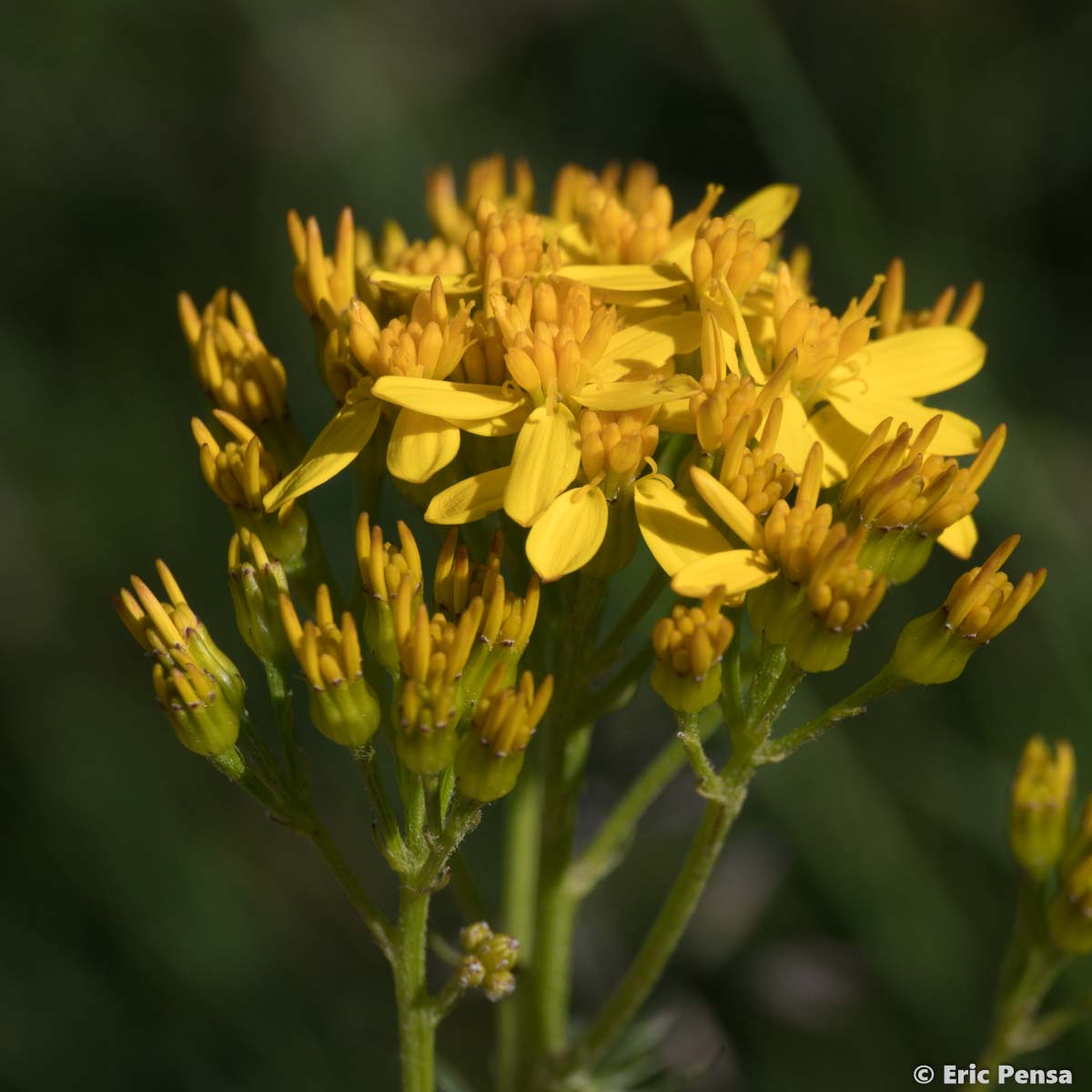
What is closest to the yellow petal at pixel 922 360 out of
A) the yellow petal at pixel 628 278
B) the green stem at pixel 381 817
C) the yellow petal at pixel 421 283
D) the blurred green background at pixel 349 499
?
the yellow petal at pixel 628 278

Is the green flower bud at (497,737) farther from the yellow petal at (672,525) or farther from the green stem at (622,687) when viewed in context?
the green stem at (622,687)

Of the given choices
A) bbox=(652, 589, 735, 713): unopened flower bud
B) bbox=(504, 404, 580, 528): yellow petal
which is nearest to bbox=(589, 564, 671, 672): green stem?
bbox=(652, 589, 735, 713): unopened flower bud

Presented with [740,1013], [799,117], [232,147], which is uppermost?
[232,147]

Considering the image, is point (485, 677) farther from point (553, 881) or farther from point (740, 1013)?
point (740, 1013)

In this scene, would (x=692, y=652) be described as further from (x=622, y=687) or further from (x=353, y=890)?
(x=353, y=890)

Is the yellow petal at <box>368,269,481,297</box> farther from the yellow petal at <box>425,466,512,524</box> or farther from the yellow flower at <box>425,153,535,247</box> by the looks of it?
the yellow flower at <box>425,153,535,247</box>

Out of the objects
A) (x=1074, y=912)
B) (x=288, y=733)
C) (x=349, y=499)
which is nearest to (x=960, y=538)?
(x=1074, y=912)

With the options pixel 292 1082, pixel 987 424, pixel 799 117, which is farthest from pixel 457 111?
pixel 292 1082
